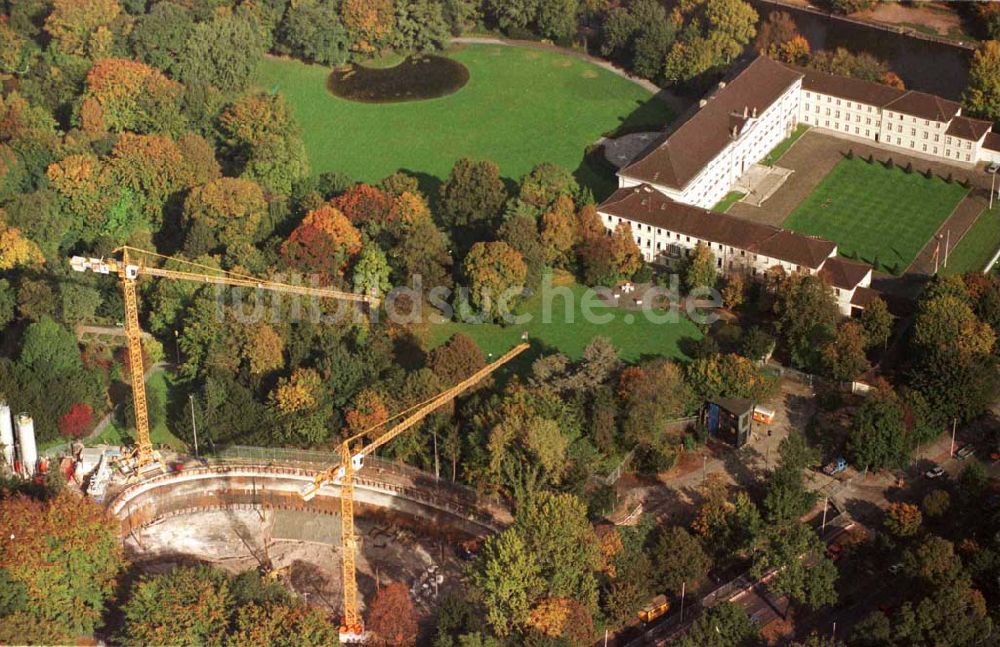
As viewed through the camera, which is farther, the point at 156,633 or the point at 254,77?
the point at 254,77

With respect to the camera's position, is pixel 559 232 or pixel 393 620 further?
pixel 559 232

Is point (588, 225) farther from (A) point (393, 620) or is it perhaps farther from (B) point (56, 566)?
(B) point (56, 566)

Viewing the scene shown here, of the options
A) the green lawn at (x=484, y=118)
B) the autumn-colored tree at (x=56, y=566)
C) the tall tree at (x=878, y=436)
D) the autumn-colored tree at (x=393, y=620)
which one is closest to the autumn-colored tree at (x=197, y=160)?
the green lawn at (x=484, y=118)

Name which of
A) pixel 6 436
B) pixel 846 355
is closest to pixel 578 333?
pixel 846 355

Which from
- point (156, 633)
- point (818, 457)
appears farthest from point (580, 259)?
point (156, 633)

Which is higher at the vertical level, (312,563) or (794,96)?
(794,96)

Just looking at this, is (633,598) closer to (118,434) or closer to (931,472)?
(931,472)

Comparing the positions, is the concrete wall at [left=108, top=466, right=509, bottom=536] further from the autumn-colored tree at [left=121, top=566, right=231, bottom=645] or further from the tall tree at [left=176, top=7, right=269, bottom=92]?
the tall tree at [left=176, top=7, right=269, bottom=92]

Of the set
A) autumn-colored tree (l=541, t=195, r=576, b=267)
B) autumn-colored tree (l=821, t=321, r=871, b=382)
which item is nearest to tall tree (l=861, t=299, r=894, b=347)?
autumn-colored tree (l=821, t=321, r=871, b=382)
